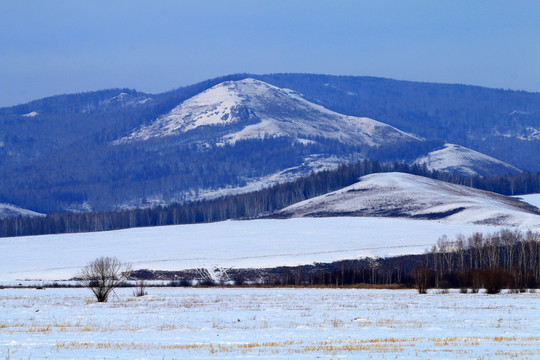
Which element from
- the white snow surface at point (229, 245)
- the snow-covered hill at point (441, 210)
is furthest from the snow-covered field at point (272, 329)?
the snow-covered hill at point (441, 210)

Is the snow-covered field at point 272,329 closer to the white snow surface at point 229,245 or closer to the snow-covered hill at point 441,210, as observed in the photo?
the white snow surface at point 229,245

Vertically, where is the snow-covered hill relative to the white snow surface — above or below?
above

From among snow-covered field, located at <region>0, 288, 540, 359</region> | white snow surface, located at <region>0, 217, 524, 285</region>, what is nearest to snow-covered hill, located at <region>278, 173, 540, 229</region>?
white snow surface, located at <region>0, 217, 524, 285</region>

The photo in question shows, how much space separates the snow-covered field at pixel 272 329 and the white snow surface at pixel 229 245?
5608 cm

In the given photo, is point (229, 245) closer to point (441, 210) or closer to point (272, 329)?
point (441, 210)

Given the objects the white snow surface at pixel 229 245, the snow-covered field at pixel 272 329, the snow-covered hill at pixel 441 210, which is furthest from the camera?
the snow-covered hill at pixel 441 210

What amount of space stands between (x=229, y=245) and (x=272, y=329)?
98936 millimetres

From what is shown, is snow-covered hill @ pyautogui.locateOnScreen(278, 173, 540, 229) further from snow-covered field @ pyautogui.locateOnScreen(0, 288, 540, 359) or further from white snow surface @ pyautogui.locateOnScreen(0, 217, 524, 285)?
snow-covered field @ pyautogui.locateOnScreen(0, 288, 540, 359)

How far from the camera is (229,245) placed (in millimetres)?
139125

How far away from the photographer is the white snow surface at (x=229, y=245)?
391 feet

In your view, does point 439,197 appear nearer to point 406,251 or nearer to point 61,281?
point 406,251

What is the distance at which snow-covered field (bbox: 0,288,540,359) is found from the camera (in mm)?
31266

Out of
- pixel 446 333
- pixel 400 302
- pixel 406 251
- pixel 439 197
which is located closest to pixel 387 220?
pixel 439 197

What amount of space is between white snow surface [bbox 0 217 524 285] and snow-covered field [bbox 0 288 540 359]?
56078 millimetres
